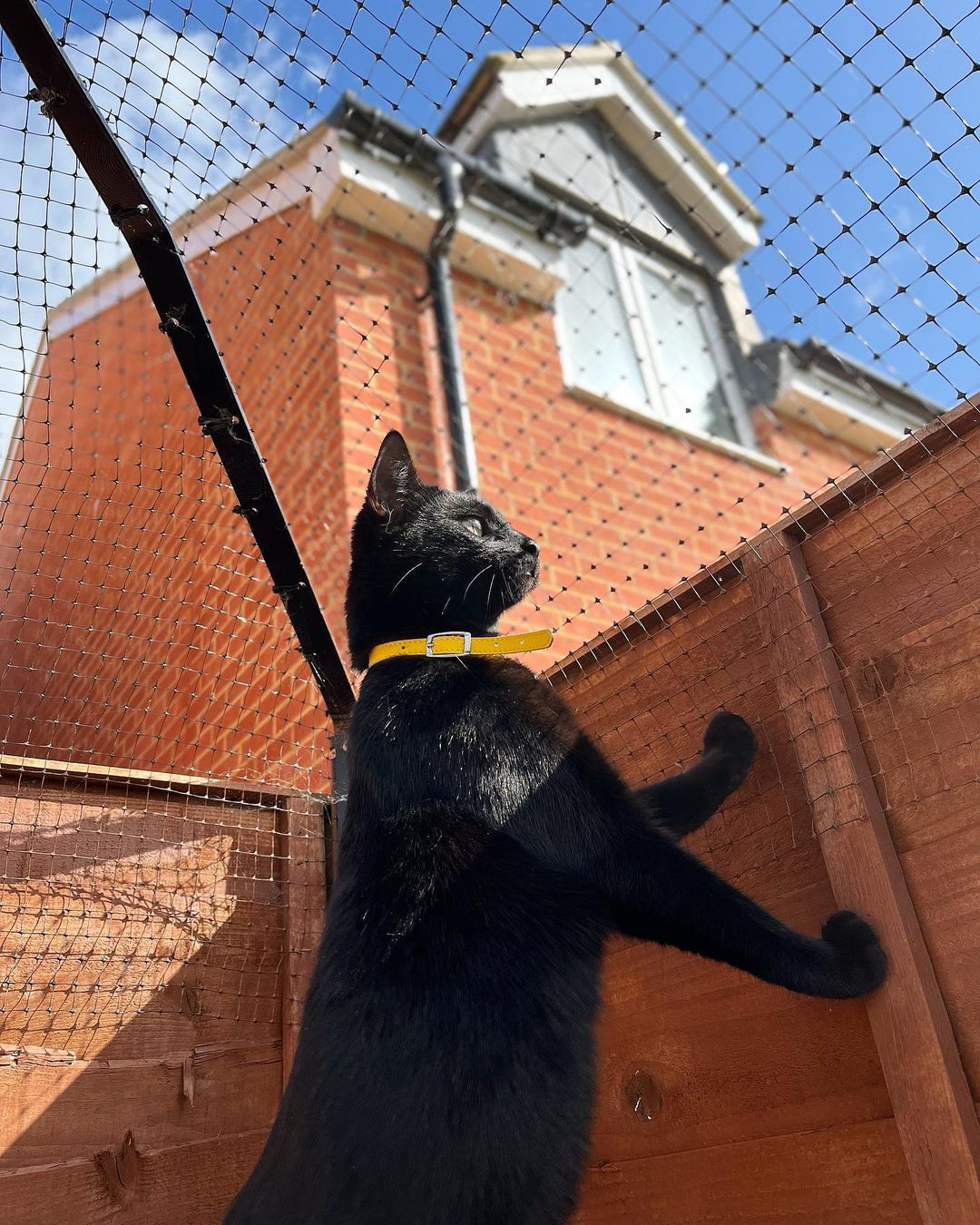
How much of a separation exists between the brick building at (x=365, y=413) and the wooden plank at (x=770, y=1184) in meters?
1.27

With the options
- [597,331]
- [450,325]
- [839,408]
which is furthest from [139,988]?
[839,408]

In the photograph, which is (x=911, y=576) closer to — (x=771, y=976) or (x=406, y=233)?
(x=771, y=976)

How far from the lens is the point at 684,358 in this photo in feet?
22.9

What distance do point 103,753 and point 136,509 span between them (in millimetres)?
1003

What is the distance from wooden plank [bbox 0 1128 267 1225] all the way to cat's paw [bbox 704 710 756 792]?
1.26m

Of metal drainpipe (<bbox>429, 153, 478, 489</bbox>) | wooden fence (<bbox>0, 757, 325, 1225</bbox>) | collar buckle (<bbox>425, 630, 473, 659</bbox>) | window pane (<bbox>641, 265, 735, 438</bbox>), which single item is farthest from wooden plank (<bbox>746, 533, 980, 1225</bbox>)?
window pane (<bbox>641, 265, 735, 438</bbox>)

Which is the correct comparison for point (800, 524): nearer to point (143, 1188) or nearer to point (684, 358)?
point (143, 1188)

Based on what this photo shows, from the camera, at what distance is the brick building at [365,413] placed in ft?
10.5

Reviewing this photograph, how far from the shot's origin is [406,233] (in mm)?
4957

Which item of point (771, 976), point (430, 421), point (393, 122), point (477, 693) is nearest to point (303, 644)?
point (477, 693)

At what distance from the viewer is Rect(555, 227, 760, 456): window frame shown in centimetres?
579

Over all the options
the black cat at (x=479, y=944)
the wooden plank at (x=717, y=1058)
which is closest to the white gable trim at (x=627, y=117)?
the black cat at (x=479, y=944)

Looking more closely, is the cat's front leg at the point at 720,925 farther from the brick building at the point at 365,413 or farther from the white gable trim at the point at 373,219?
the white gable trim at the point at 373,219

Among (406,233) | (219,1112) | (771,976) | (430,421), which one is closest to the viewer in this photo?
(771,976)
